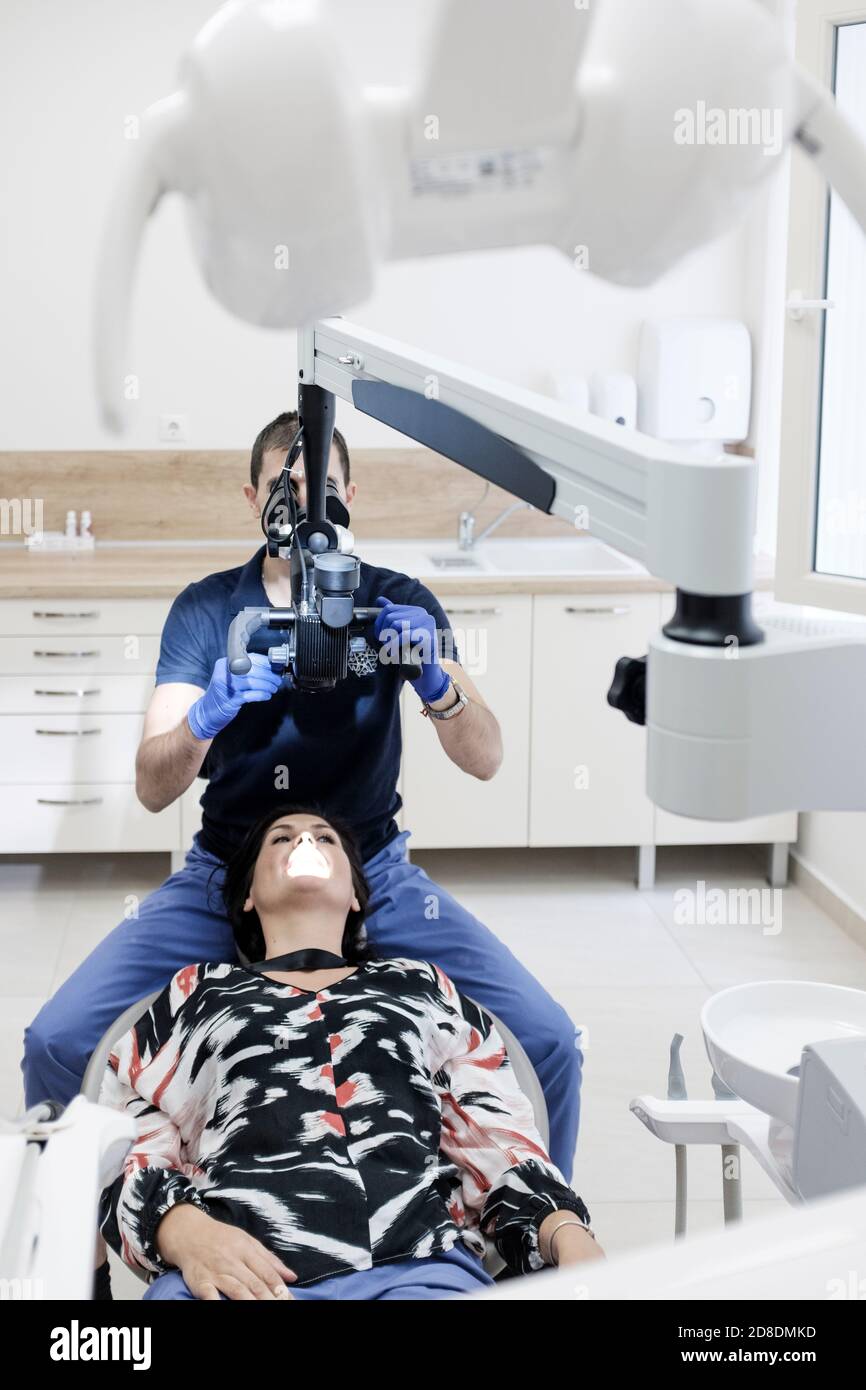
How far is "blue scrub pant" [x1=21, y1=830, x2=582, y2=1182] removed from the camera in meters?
1.94

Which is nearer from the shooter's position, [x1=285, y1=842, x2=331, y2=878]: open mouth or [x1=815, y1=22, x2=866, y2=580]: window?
[x1=285, y1=842, x2=331, y2=878]: open mouth

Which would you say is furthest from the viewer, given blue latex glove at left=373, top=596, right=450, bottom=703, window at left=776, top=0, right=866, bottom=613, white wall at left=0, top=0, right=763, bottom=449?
white wall at left=0, top=0, right=763, bottom=449

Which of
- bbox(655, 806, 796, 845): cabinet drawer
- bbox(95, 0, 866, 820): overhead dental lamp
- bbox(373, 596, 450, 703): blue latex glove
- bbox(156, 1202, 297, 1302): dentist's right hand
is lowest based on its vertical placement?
bbox(655, 806, 796, 845): cabinet drawer

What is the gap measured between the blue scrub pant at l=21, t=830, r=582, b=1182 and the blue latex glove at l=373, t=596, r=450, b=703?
15.8 inches

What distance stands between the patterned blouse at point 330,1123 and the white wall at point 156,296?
2.28 meters

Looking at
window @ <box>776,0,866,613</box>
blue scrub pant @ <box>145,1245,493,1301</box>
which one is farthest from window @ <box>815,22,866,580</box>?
blue scrub pant @ <box>145,1245,493,1301</box>

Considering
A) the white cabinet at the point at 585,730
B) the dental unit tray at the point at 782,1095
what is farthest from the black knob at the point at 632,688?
the white cabinet at the point at 585,730

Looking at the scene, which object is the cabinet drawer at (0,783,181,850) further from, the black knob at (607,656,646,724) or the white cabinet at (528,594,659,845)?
the black knob at (607,656,646,724)

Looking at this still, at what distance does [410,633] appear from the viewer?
1749 millimetres

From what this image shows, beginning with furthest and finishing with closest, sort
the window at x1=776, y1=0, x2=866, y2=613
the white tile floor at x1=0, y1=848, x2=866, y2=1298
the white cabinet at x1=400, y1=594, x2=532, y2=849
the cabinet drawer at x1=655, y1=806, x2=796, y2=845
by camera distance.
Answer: the cabinet drawer at x1=655, y1=806, x2=796, y2=845 < the white cabinet at x1=400, y1=594, x2=532, y2=849 < the window at x1=776, y1=0, x2=866, y2=613 < the white tile floor at x1=0, y1=848, x2=866, y2=1298

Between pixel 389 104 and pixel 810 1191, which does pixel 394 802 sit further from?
pixel 389 104

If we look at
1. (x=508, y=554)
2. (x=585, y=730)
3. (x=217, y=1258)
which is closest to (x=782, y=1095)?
(x=217, y=1258)

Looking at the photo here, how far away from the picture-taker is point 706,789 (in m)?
0.59

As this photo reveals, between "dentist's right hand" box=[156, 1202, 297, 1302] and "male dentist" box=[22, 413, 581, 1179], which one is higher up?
"male dentist" box=[22, 413, 581, 1179]
